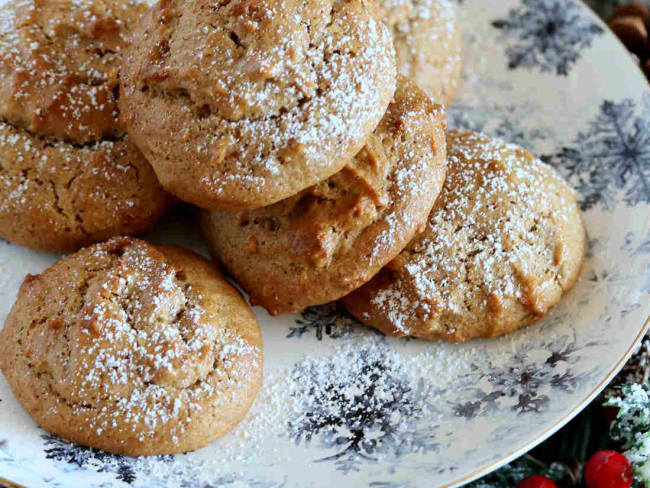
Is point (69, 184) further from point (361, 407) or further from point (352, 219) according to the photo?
point (361, 407)

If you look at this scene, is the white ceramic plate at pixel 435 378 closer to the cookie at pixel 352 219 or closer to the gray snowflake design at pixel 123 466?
the gray snowflake design at pixel 123 466

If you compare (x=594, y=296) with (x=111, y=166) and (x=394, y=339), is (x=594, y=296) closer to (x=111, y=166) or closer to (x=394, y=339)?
(x=394, y=339)

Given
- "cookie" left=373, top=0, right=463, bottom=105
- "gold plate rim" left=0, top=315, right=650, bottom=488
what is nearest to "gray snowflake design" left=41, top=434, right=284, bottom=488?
Result: "gold plate rim" left=0, top=315, right=650, bottom=488

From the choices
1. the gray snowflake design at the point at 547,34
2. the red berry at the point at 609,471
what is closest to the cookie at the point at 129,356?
the red berry at the point at 609,471

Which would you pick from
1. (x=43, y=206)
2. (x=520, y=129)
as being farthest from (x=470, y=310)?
(x=43, y=206)

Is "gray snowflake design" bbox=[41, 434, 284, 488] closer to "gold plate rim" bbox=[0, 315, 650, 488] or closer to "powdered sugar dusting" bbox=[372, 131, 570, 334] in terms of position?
"gold plate rim" bbox=[0, 315, 650, 488]

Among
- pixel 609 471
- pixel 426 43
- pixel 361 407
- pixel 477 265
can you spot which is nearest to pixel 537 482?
pixel 609 471
